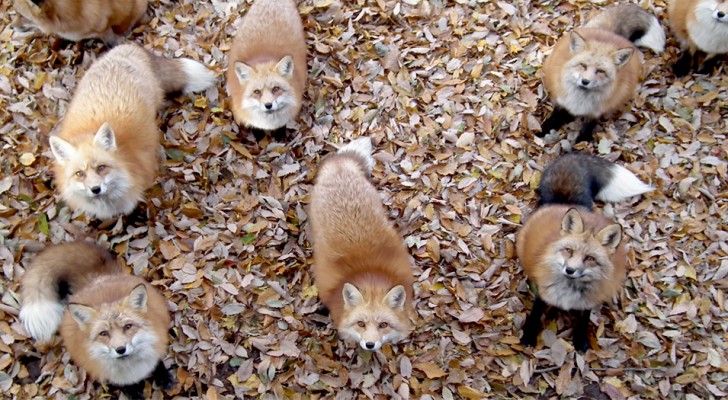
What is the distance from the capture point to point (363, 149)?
16.2 ft

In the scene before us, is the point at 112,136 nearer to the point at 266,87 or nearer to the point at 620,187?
the point at 266,87

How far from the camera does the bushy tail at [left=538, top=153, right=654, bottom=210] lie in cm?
447

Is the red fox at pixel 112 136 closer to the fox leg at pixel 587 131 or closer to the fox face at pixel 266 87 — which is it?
the fox face at pixel 266 87

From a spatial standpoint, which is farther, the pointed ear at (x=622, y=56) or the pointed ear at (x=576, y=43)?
the pointed ear at (x=576, y=43)

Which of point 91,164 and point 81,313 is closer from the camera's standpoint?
point 81,313

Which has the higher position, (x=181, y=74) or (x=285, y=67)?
(x=285, y=67)

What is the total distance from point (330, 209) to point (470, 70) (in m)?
2.45

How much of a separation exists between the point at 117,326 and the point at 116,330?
0.03 metres


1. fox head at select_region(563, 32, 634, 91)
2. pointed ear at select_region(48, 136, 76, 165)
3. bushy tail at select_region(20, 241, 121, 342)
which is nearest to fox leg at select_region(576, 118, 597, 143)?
fox head at select_region(563, 32, 634, 91)

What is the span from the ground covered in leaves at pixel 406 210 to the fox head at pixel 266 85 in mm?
485

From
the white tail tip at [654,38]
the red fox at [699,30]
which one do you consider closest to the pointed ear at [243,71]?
the white tail tip at [654,38]

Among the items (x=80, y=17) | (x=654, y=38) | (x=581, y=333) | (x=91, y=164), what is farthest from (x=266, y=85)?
(x=654, y=38)

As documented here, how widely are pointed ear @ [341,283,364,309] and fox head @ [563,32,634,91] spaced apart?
2715 millimetres

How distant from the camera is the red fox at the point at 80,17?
4.96 metres
